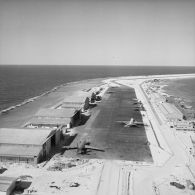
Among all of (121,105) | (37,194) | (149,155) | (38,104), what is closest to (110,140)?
(149,155)

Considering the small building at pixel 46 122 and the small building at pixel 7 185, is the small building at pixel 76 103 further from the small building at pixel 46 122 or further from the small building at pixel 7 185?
the small building at pixel 7 185

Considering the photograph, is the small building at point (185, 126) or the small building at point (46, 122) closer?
the small building at point (46, 122)

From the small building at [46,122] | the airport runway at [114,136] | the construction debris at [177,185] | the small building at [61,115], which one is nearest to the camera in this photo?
the construction debris at [177,185]

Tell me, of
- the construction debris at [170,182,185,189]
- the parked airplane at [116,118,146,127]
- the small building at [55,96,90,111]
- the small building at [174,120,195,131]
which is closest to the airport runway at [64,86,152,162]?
the parked airplane at [116,118,146,127]

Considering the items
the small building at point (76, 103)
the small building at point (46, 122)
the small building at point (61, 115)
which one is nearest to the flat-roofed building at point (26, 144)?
the small building at point (46, 122)

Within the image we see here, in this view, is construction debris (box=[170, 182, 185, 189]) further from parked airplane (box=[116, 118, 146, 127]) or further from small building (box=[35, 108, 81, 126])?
small building (box=[35, 108, 81, 126])

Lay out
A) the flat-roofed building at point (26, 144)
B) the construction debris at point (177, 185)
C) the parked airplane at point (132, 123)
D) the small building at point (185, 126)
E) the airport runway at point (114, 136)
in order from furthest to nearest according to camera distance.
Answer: the parked airplane at point (132, 123), the small building at point (185, 126), the airport runway at point (114, 136), the flat-roofed building at point (26, 144), the construction debris at point (177, 185)
